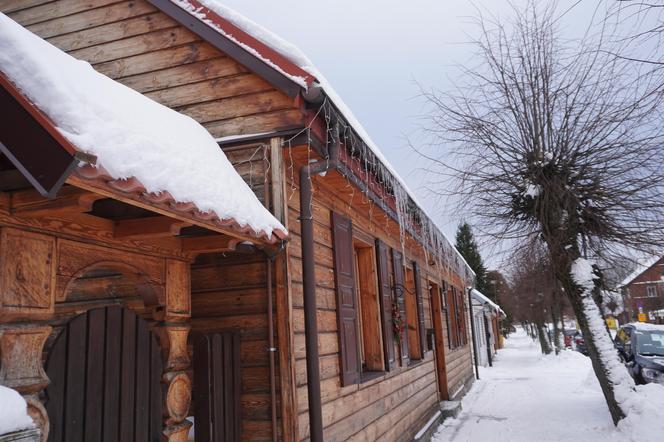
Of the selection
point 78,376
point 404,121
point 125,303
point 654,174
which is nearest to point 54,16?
point 125,303

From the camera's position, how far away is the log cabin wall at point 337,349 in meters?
4.23

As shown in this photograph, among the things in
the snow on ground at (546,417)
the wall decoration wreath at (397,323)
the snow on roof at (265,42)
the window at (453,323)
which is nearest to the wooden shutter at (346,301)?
the snow on roof at (265,42)

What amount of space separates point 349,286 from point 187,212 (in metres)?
3.03

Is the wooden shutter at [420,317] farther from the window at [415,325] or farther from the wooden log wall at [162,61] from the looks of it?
the wooden log wall at [162,61]

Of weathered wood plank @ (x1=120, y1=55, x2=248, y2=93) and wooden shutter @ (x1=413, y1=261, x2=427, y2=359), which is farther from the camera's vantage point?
wooden shutter @ (x1=413, y1=261, x2=427, y2=359)

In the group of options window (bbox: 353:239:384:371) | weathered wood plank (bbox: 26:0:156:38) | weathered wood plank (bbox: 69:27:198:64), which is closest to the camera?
weathered wood plank (bbox: 69:27:198:64)

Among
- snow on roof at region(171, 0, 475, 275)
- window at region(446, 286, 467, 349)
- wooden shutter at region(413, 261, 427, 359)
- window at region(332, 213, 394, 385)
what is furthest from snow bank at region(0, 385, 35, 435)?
window at region(446, 286, 467, 349)

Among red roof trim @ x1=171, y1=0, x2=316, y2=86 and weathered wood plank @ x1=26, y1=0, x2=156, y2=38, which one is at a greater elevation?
weathered wood plank @ x1=26, y1=0, x2=156, y2=38

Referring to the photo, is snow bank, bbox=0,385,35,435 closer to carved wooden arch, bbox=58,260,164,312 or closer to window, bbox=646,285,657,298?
carved wooden arch, bbox=58,260,164,312

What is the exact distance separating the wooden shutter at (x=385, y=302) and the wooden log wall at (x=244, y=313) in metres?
2.49

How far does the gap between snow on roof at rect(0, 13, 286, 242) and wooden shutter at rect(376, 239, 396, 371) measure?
295 centimetres

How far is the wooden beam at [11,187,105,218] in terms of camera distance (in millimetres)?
2137

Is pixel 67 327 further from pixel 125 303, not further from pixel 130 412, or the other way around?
pixel 125 303

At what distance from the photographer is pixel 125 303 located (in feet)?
16.5
